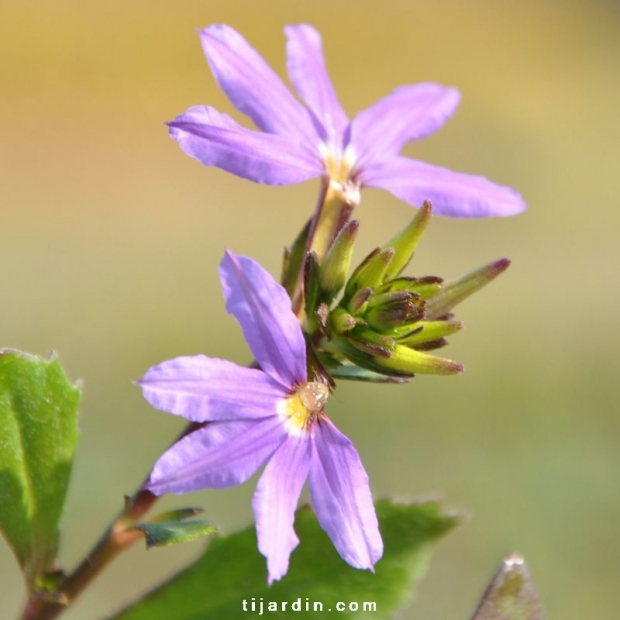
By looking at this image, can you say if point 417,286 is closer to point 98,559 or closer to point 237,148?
point 237,148

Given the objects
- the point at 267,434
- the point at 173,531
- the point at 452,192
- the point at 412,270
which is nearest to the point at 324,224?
the point at 452,192

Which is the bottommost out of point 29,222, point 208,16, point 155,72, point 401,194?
point 401,194

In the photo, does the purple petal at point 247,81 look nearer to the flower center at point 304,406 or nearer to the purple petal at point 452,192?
the purple petal at point 452,192

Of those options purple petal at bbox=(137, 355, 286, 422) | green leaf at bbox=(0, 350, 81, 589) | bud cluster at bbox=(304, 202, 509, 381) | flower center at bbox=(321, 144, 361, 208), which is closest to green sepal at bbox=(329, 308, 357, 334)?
bud cluster at bbox=(304, 202, 509, 381)

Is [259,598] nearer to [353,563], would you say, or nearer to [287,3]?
[353,563]

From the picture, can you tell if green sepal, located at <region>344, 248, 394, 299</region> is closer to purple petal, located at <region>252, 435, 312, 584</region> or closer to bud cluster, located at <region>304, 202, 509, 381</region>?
bud cluster, located at <region>304, 202, 509, 381</region>

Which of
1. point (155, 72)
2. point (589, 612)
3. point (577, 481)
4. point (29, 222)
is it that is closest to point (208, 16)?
point (155, 72)
